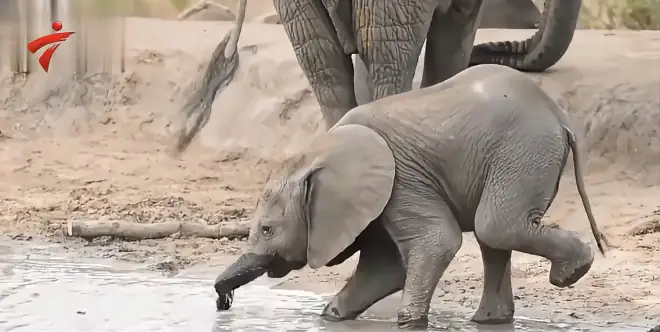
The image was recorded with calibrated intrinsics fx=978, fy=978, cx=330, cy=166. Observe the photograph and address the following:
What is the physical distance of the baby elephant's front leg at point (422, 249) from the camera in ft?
6.72

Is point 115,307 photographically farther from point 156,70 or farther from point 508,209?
point 156,70

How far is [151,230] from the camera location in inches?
155

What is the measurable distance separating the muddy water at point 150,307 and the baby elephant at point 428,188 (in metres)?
0.15

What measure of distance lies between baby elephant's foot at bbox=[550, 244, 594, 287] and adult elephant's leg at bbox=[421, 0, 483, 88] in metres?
1.05

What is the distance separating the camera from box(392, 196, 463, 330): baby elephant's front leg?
205cm

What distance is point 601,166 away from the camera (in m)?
4.77

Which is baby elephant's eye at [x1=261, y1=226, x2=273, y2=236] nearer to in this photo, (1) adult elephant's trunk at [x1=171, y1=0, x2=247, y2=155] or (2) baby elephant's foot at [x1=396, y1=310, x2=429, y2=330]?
(2) baby elephant's foot at [x1=396, y1=310, x2=429, y2=330]

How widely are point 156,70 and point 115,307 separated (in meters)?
3.65

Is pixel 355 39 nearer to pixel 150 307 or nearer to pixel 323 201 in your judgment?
pixel 323 201

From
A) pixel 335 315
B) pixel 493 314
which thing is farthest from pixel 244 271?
pixel 493 314

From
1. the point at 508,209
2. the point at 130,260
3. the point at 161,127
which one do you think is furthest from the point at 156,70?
the point at 508,209

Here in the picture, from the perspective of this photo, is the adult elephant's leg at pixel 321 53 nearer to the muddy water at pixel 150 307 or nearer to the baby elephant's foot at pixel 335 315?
the muddy water at pixel 150 307
